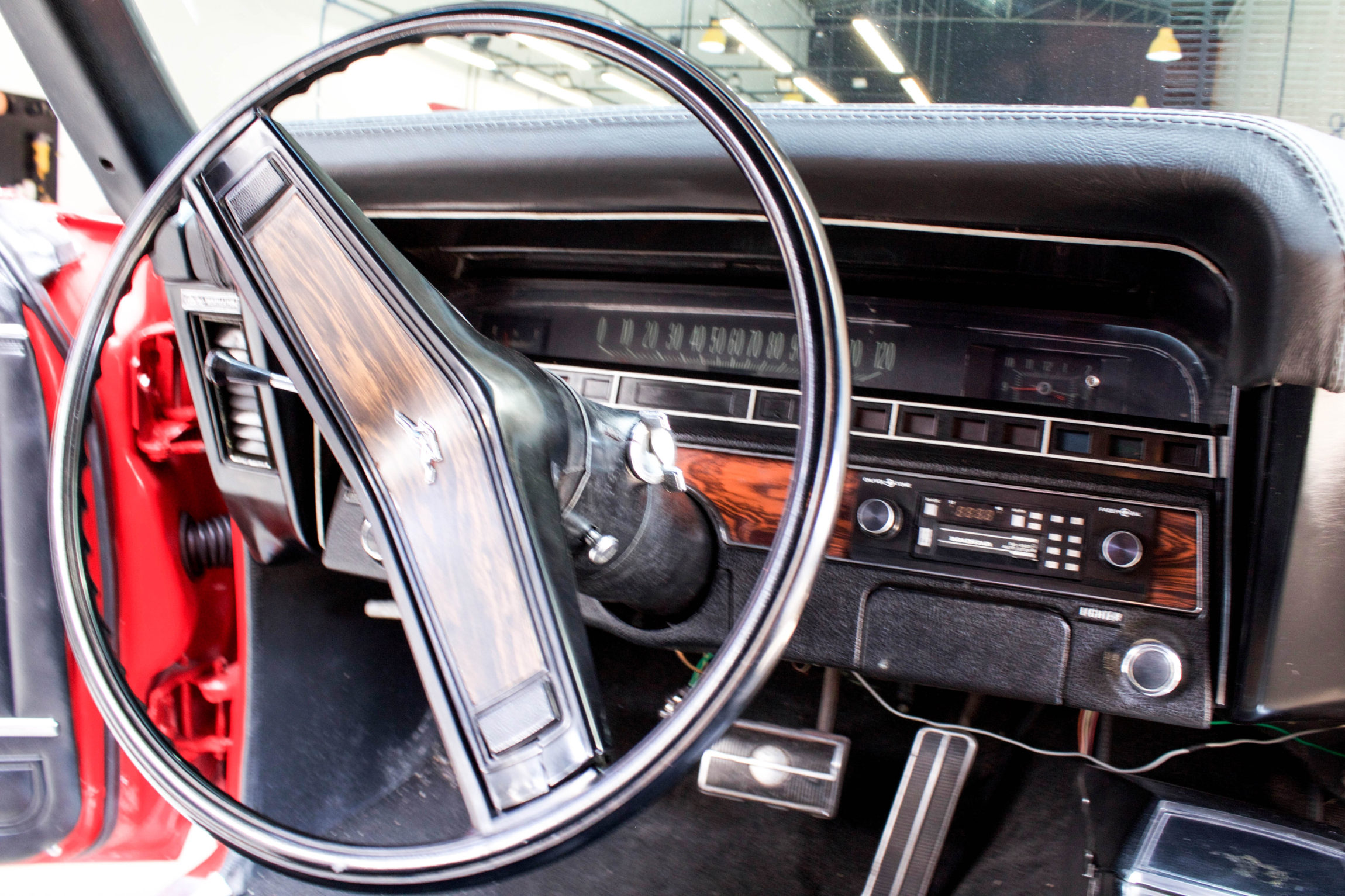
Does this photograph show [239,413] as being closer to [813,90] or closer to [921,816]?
[813,90]

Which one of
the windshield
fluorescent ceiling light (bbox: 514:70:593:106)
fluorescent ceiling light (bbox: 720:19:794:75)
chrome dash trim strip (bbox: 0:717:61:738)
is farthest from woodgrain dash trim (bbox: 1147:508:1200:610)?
chrome dash trim strip (bbox: 0:717:61:738)

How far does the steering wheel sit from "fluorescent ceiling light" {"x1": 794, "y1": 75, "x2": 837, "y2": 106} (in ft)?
1.29

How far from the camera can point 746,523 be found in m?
1.03

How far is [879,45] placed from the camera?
3.14 feet

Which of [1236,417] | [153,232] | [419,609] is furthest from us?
[1236,417]

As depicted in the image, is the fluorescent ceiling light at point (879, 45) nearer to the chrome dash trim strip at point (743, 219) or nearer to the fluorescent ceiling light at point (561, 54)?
the chrome dash trim strip at point (743, 219)

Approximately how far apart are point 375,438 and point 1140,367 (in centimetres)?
82

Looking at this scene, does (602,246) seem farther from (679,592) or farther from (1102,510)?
(1102,510)

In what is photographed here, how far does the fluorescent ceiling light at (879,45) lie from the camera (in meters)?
0.95

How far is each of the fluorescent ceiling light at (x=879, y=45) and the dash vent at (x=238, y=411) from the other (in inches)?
30.0

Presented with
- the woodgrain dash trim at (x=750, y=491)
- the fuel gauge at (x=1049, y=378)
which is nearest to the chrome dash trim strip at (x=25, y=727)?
the woodgrain dash trim at (x=750, y=491)

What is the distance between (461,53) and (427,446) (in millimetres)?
750

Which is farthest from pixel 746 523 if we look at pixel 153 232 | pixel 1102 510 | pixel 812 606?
pixel 153 232

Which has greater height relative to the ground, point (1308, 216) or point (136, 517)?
point (1308, 216)
